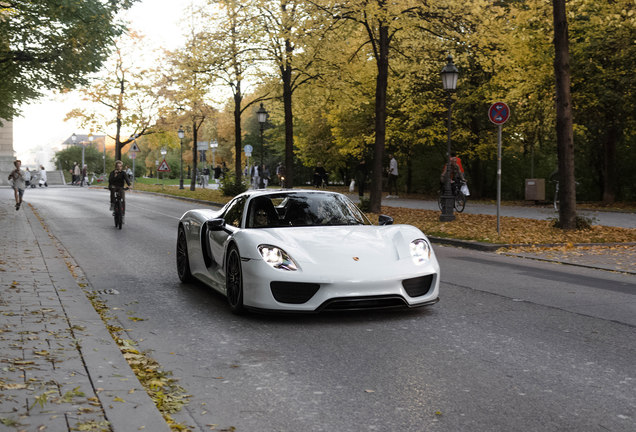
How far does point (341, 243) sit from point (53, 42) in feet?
62.2

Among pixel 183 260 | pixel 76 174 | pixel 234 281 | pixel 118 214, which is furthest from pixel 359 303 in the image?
pixel 76 174

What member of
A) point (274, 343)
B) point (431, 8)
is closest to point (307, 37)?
Answer: point (431, 8)

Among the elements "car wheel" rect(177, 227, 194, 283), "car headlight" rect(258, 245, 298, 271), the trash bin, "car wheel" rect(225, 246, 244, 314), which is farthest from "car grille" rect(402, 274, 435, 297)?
the trash bin

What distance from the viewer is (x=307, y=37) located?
22.2 metres

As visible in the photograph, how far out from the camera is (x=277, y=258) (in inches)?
268

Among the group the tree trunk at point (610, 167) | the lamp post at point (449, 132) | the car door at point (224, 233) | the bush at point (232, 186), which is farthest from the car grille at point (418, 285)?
the bush at point (232, 186)

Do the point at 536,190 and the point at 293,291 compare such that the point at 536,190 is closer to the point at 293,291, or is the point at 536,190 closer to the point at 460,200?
the point at 460,200

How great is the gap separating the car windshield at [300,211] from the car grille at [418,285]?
1.14 m

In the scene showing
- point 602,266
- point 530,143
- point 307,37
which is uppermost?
point 307,37

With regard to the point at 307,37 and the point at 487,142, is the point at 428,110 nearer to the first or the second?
the point at 487,142

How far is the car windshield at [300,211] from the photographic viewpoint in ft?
25.7

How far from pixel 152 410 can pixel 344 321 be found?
3117 mm

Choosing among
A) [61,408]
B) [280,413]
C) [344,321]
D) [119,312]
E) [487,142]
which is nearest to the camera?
[61,408]

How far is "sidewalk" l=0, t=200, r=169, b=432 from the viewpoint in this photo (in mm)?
3840
